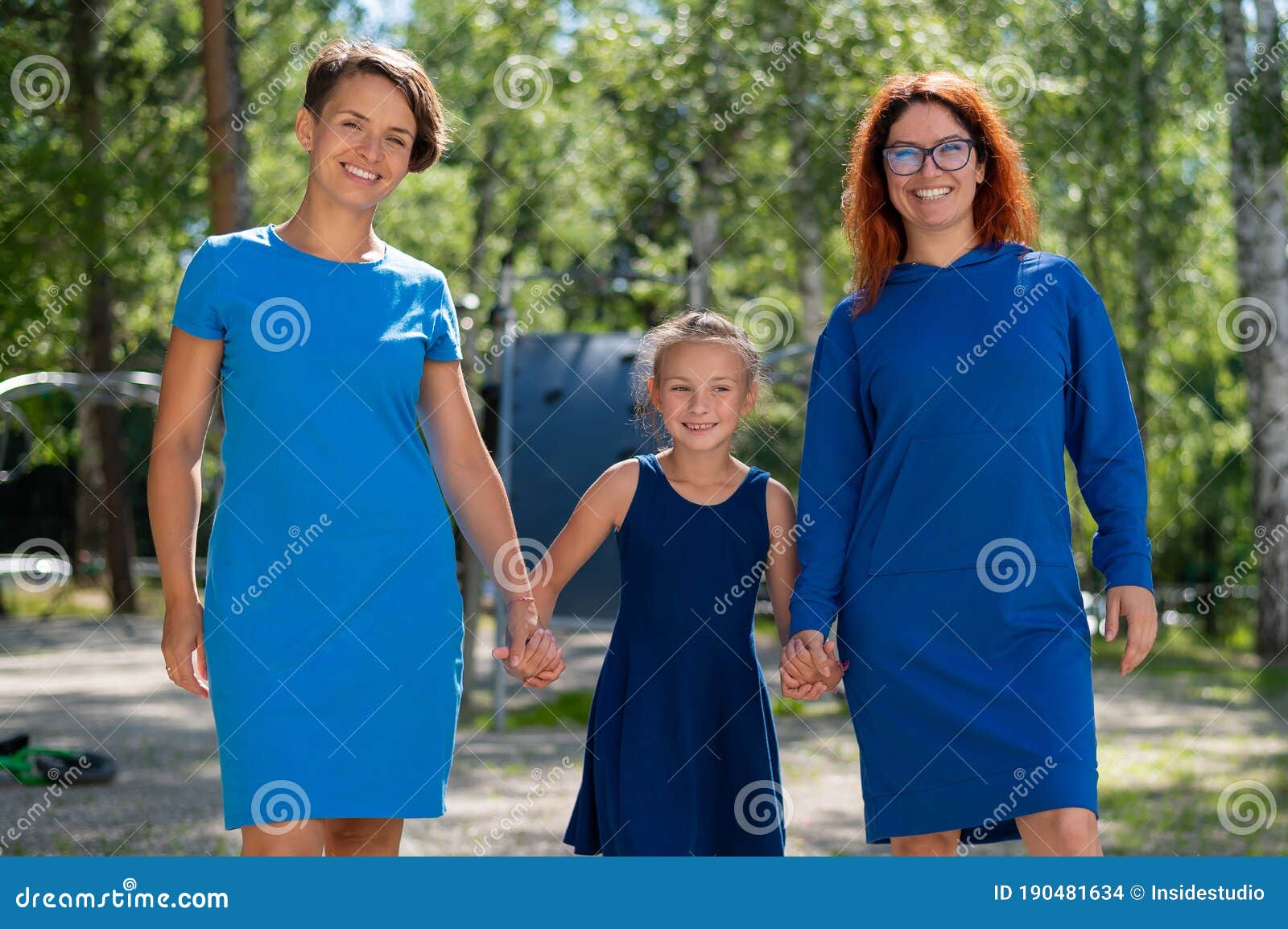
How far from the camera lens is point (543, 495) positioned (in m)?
9.78

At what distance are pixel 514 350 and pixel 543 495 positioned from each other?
90cm

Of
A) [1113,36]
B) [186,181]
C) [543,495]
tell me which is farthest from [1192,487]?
[543,495]

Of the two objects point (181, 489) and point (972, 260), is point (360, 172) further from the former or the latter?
point (972, 260)

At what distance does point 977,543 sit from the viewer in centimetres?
311

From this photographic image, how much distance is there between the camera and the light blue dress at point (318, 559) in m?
2.83

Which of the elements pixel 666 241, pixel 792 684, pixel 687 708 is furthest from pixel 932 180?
pixel 666 241

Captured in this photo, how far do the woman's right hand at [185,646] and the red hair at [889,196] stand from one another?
1473 mm

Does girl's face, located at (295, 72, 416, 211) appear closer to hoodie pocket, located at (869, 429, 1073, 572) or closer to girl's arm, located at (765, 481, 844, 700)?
girl's arm, located at (765, 481, 844, 700)

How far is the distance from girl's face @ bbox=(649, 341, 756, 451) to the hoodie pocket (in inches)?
20.6

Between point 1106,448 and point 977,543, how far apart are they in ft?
1.06

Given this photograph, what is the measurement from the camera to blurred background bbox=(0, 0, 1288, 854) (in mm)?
8719

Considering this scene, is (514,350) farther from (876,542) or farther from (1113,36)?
(1113,36)

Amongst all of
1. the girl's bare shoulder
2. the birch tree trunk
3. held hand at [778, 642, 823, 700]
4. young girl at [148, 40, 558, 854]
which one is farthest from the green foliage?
the birch tree trunk

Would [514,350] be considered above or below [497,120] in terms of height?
below
